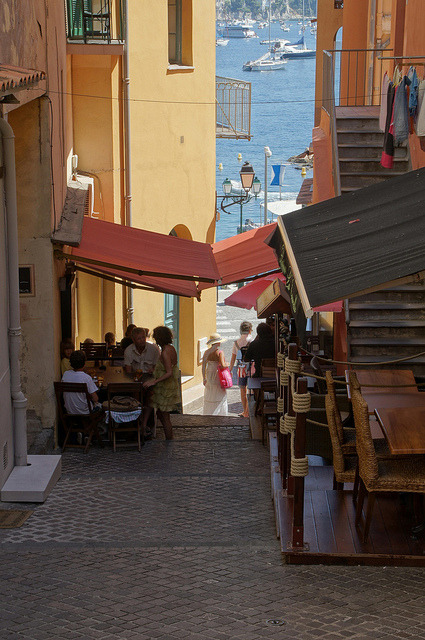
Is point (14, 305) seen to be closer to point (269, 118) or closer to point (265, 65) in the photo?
point (269, 118)

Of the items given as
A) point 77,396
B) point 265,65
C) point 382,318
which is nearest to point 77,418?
point 77,396

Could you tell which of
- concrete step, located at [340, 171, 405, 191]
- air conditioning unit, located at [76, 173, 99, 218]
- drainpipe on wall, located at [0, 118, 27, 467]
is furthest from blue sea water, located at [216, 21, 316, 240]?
drainpipe on wall, located at [0, 118, 27, 467]

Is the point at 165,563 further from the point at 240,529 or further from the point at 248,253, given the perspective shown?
the point at 248,253

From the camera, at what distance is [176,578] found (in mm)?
6324

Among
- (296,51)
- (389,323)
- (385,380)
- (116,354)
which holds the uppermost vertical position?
(296,51)

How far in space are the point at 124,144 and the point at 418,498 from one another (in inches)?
462

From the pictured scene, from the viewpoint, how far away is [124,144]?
1734cm

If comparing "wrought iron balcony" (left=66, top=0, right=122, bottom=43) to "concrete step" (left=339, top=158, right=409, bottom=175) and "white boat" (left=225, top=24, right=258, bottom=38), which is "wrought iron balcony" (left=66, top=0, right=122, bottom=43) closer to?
"concrete step" (left=339, top=158, right=409, bottom=175)

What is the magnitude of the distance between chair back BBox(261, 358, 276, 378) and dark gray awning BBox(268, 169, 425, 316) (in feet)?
15.9

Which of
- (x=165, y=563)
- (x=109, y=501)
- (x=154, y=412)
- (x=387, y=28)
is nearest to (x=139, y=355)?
(x=154, y=412)

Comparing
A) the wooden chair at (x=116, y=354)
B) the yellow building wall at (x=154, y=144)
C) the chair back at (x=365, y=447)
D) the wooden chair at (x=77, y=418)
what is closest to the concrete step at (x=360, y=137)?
the yellow building wall at (x=154, y=144)

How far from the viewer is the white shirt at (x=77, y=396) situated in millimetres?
11188

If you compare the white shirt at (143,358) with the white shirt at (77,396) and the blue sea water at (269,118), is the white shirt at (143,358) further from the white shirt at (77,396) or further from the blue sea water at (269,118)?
the blue sea water at (269,118)

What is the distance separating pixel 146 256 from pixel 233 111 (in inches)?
518
